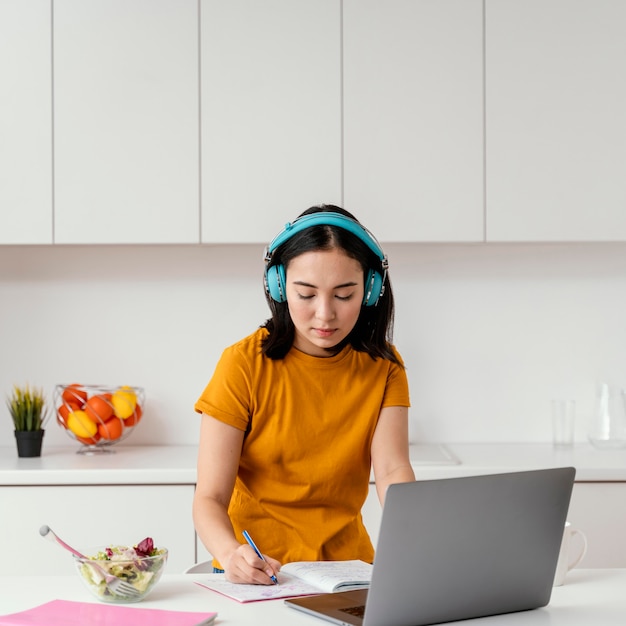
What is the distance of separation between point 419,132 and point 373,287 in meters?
1.18

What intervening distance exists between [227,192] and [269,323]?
3.45 feet

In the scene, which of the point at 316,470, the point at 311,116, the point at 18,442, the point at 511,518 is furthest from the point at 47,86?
the point at 511,518

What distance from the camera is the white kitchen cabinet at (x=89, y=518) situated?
256cm

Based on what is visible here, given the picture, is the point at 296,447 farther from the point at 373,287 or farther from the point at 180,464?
the point at 180,464

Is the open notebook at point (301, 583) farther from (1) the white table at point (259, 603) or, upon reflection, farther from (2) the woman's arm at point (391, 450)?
(2) the woman's arm at point (391, 450)

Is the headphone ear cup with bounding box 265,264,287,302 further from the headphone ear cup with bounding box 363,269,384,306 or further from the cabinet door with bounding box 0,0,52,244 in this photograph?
the cabinet door with bounding box 0,0,52,244

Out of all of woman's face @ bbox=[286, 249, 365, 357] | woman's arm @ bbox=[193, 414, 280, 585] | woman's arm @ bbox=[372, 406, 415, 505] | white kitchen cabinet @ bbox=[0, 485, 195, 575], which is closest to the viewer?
woman's arm @ bbox=[193, 414, 280, 585]

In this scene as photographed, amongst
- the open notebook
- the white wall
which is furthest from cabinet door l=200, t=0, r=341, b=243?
the open notebook

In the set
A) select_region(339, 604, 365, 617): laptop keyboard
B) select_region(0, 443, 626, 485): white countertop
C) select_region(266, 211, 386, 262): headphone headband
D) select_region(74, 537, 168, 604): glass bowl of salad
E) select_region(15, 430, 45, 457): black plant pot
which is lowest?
select_region(0, 443, 626, 485): white countertop

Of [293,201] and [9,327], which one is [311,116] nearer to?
[293,201]

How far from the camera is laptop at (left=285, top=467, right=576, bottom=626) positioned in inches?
45.3

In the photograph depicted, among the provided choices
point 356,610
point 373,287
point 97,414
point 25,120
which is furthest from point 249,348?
point 25,120

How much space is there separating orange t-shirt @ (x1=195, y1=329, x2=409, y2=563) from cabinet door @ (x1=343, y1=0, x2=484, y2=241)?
108 centimetres

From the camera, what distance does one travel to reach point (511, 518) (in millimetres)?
1236
